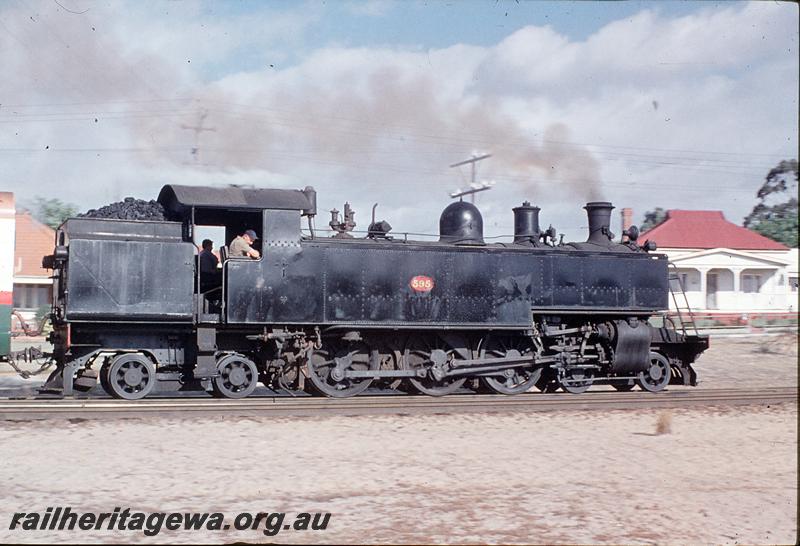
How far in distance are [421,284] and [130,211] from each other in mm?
4784

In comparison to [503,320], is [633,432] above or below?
below

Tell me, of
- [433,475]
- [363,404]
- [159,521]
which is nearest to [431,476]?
[433,475]

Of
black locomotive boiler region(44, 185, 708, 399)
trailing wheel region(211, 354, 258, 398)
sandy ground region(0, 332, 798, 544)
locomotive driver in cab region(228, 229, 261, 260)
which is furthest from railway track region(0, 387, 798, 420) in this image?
locomotive driver in cab region(228, 229, 261, 260)

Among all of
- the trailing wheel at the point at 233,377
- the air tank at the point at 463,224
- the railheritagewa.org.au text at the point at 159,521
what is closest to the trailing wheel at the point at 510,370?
the air tank at the point at 463,224

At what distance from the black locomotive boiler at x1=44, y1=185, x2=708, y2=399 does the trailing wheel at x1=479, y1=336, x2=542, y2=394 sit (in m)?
0.03

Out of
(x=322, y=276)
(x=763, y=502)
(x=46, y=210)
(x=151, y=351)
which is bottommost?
(x=763, y=502)

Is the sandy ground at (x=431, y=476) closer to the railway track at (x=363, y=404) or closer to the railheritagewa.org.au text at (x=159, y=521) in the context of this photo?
the railheritagewa.org.au text at (x=159, y=521)

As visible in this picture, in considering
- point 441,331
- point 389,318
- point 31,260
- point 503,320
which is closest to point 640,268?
point 503,320

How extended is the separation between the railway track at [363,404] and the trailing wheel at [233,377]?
1.42 ft

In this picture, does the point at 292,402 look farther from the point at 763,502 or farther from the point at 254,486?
the point at 763,502

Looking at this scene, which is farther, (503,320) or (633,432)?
(503,320)

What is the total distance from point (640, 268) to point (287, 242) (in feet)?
22.0

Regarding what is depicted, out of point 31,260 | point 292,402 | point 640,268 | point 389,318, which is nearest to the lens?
point 292,402

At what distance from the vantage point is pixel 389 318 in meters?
12.0
